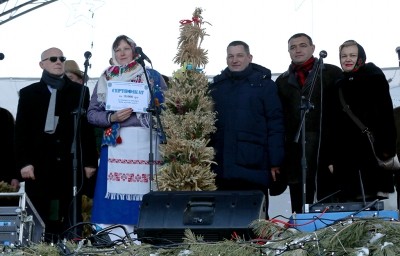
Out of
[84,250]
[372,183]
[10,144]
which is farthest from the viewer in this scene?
[10,144]

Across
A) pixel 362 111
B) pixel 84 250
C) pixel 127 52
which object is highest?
pixel 127 52

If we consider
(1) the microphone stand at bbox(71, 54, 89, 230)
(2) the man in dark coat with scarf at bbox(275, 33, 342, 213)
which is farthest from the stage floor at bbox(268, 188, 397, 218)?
(1) the microphone stand at bbox(71, 54, 89, 230)

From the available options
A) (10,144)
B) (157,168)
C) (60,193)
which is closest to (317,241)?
(157,168)

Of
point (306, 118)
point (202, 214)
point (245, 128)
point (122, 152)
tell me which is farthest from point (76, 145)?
point (202, 214)

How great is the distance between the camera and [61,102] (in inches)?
224

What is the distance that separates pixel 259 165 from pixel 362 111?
2.52ft

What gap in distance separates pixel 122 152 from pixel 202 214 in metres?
1.66

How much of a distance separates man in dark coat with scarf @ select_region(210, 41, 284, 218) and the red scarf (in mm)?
216

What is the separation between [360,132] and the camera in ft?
17.0

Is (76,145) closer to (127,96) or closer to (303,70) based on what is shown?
(127,96)

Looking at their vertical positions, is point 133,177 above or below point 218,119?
below

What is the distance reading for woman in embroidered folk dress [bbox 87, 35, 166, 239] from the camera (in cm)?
518

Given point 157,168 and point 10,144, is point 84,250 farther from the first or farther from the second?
point 10,144

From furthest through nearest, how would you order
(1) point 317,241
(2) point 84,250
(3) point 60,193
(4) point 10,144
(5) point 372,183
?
(4) point 10,144, (3) point 60,193, (5) point 372,183, (2) point 84,250, (1) point 317,241
